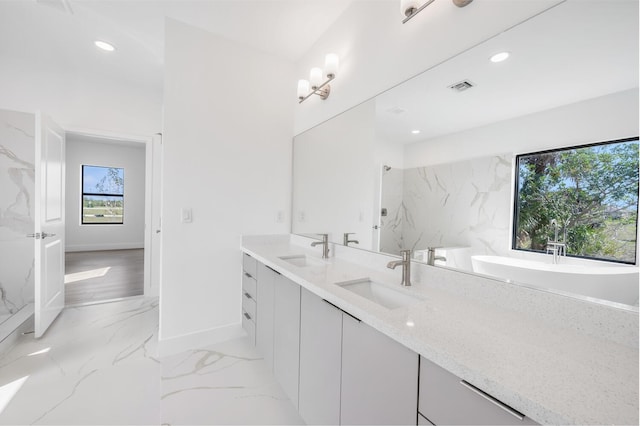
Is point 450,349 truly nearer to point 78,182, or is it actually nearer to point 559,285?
point 559,285

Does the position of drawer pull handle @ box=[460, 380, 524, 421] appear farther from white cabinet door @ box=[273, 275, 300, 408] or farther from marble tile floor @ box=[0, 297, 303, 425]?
marble tile floor @ box=[0, 297, 303, 425]

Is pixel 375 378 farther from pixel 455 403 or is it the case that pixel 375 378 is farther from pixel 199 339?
pixel 199 339

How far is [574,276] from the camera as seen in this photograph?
0.90m

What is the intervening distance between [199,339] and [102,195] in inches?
243

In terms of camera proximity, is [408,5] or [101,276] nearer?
[408,5]

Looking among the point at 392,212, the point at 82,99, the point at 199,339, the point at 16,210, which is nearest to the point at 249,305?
the point at 199,339

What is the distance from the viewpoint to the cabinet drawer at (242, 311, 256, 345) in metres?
2.07

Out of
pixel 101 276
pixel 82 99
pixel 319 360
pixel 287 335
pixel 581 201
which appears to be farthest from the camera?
pixel 101 276

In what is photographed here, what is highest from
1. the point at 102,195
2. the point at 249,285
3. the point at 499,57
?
the point at 499,57

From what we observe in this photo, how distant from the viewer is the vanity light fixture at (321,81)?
198cm

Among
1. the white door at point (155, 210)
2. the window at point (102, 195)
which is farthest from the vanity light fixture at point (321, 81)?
the window at point (102, 195)

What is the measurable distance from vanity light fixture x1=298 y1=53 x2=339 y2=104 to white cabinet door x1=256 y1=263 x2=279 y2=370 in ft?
4.77

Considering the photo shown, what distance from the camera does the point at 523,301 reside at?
3.18ft

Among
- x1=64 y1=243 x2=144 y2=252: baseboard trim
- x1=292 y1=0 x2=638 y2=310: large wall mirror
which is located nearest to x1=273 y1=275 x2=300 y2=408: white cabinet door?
x1=292 y1=0 x2=638 y2=310: large wall mirror
